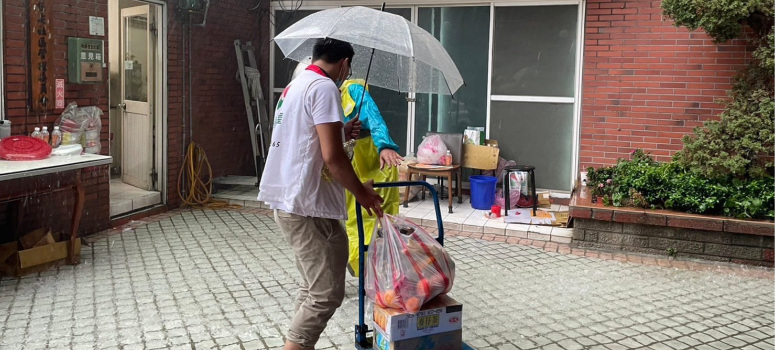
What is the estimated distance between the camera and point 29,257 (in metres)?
5.54

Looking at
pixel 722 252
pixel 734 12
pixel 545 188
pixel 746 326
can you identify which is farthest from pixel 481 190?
pixel 746 326

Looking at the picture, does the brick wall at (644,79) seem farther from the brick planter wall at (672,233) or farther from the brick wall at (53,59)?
the brick wall at (53,59)

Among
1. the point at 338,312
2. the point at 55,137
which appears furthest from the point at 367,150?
the point at 55,137

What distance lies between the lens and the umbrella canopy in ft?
12.0

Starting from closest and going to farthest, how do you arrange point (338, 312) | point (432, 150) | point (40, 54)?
point (338, 312)
point (40, 54)
point (432, 150)

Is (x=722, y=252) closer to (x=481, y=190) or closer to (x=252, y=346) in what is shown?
(x=481, y=190)

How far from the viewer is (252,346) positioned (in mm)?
4160

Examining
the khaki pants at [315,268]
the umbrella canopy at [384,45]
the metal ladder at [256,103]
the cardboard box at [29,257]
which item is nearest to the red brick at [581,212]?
the umbrella canopy at [384,45]

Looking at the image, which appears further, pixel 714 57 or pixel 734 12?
pixel 714 57

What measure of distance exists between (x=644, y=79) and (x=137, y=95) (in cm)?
611

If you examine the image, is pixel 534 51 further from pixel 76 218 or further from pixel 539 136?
pixel 76 218

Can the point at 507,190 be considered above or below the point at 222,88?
below

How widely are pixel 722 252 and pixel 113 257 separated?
5.48 meters

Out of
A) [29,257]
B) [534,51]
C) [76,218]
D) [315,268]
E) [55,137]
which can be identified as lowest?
[29,257]
